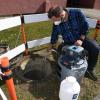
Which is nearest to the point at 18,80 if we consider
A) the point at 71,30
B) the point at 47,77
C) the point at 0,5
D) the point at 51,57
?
the point at 47,77

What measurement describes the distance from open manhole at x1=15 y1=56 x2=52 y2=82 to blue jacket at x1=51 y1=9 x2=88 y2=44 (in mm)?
703

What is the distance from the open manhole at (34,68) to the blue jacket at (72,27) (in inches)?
27.7

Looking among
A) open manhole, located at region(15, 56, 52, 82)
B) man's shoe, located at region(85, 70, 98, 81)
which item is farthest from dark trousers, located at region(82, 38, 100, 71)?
open manhole, located at region(15, 56, 52, 82)

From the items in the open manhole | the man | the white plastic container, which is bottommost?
the open manhole

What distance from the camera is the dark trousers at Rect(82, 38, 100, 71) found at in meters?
4.68

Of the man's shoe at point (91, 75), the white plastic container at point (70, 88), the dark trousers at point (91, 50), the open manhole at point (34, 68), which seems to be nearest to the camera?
the white plastic container at point (70, 88)

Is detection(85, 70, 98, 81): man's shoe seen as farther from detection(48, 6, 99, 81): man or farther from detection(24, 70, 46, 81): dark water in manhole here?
detection(24, 70, 46, 81): dark water in manhole

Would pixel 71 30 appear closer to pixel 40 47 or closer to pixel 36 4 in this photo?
pixel 40 47

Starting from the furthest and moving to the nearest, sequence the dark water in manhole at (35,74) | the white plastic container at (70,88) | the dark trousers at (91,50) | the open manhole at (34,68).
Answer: the dark water in manhole at (35,74)
the open manhole at (34,68)
the dark trousers at (91,50)
the white plastic container at (70,88)

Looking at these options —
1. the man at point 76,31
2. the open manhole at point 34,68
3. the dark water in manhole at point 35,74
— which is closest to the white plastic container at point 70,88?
the man at point 76,31

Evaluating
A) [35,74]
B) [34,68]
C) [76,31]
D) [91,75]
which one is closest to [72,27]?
[76,31]

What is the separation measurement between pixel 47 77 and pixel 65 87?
1254mm

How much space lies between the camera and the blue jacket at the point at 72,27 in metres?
4.59

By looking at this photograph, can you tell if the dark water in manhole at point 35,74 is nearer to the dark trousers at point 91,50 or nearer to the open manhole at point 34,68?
the open manhole at point 34,68
